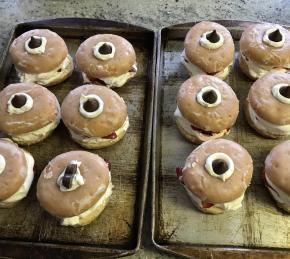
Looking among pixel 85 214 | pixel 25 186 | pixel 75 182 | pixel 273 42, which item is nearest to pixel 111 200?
pixel 85 214

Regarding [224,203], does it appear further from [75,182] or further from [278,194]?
[75,182]

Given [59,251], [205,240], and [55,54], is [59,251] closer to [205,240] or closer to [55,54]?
[205,240]

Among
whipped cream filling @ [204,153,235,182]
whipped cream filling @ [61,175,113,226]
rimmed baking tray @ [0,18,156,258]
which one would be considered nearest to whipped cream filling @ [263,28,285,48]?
rimmed baking tray @ [0,18,156,258]

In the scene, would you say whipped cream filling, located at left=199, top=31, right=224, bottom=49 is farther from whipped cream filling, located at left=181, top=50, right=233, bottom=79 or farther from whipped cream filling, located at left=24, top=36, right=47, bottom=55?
whipped cream filling, located at left=24, top=36, right=47, bottom=55

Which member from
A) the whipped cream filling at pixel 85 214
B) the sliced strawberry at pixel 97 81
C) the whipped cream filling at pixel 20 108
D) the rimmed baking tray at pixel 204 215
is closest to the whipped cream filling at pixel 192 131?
the rimmed baking tray at pixel 204 215

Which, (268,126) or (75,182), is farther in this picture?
(268,126)

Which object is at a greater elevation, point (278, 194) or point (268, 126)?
point (268, 126)

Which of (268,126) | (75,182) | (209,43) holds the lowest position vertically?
(268,126)
